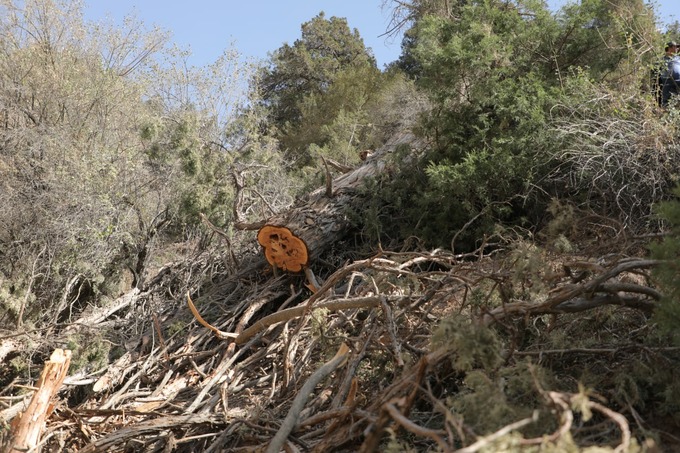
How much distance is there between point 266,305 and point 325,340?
8.50 feet

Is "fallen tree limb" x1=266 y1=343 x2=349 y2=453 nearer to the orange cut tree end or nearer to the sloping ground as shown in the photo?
the sloping ground

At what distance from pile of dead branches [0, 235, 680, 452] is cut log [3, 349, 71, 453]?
0.22 metres

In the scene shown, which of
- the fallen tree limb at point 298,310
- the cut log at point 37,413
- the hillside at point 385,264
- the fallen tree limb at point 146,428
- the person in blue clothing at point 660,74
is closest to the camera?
the hillside at point 385,264

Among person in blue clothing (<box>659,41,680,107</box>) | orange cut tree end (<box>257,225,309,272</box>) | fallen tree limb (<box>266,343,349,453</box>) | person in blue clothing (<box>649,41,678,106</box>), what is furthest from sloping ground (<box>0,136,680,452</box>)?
person in blue clothing (<box>659,41,680,107</box>)

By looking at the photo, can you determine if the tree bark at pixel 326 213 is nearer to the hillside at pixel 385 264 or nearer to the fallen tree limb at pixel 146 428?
the hillside at pixel 385 264

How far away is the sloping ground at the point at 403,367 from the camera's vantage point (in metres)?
2.60

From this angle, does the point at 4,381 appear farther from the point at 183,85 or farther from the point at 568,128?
the point at 183,85

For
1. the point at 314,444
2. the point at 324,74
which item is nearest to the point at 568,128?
the point at 314,444

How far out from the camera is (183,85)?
1386cm

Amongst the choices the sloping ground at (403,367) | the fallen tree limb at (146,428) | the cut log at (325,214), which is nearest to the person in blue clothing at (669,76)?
the sloping ground at (403,367)

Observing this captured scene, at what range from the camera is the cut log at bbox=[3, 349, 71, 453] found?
4148 millimetres

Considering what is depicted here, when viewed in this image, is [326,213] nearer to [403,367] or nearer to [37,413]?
[37,413]

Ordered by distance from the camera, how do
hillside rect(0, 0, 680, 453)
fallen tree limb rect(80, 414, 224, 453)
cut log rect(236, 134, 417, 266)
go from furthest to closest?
cut log rect(236, 134, 417, 266) < fallen tree limb rect(80, 414, 224, 453) < hillside rect(0, 0, 680, 453)

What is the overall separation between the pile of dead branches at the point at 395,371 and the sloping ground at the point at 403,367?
0.01m
